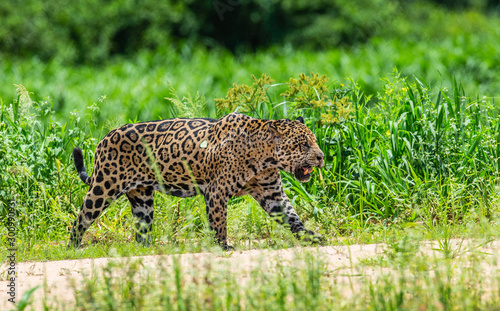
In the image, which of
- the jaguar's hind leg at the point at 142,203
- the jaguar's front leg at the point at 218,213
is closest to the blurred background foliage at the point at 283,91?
the jaguar's hind leg at the point at 142,203

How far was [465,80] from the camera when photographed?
59.6 ft

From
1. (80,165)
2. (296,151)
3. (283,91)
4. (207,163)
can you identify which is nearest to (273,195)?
(296,151)

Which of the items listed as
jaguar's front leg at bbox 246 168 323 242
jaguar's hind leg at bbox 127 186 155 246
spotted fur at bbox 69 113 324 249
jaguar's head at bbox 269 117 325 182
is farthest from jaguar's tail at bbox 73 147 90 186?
jaguar's head at bbox 269 117 325 182

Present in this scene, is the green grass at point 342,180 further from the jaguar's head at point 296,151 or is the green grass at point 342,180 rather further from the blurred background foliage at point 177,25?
the blurred background foliage at point 177,25

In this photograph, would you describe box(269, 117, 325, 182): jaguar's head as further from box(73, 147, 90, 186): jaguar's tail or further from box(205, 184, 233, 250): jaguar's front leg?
box(73, 147, 90, 186): jaguar's tail

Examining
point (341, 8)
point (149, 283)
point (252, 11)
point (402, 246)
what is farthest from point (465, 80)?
point (149, 283)

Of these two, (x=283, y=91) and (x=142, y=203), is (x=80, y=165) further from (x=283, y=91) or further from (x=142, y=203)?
(x=283, y=91)

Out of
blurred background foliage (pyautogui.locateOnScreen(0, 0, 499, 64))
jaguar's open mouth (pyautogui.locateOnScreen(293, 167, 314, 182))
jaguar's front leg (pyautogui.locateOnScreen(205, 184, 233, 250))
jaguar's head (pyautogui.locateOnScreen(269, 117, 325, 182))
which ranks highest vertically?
blurred background foliage (pyautogui.locateOnScreen(0, 0, 499, 64))

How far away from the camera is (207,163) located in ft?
19.6

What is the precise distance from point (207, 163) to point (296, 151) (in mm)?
842

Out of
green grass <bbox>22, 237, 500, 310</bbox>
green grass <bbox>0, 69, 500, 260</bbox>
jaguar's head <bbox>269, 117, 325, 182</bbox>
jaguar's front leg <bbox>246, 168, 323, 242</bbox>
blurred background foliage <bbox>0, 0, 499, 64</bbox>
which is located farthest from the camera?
blurred background foliage <bbox>0, 0, 499, 64</bbox>

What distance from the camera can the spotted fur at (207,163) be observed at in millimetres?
5805

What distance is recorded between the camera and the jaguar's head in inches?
226

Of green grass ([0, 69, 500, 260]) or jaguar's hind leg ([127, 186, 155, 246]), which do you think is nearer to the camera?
jaguar's hind leg ([127, 186, 155, 246])
